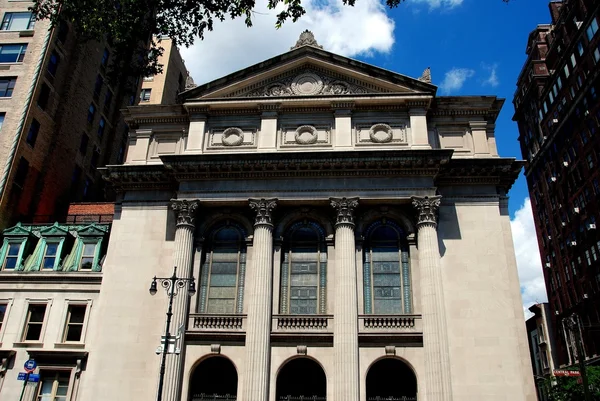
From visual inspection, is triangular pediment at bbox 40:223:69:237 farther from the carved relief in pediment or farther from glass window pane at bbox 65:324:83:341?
the carved relief in pediment

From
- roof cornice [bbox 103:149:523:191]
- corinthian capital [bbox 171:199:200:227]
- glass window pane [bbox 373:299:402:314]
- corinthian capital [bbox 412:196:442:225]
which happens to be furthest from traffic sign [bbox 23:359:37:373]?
corinthian capital [bbox 412:196:442:225]

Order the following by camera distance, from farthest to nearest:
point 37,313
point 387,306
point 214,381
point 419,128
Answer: point 37,313, point 419,128, point 387,306, point 214,381

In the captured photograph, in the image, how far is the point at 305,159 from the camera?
27.5 metres

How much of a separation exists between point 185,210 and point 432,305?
521 inches

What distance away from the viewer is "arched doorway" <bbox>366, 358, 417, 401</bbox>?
24.5 meters

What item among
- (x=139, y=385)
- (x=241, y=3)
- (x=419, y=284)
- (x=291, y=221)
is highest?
(x=241, y=3)

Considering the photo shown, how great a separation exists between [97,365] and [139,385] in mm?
2373

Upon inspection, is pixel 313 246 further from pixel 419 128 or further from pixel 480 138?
pixel 480 138

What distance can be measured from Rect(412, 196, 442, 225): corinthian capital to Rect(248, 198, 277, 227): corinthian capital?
723 centimetres

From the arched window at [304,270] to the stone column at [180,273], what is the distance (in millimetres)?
4808

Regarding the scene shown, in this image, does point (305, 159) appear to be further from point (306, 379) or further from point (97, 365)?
point (97, 365)

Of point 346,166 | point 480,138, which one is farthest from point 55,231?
point 480,138

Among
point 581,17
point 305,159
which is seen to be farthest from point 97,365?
point 581,17

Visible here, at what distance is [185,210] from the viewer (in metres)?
27.7
